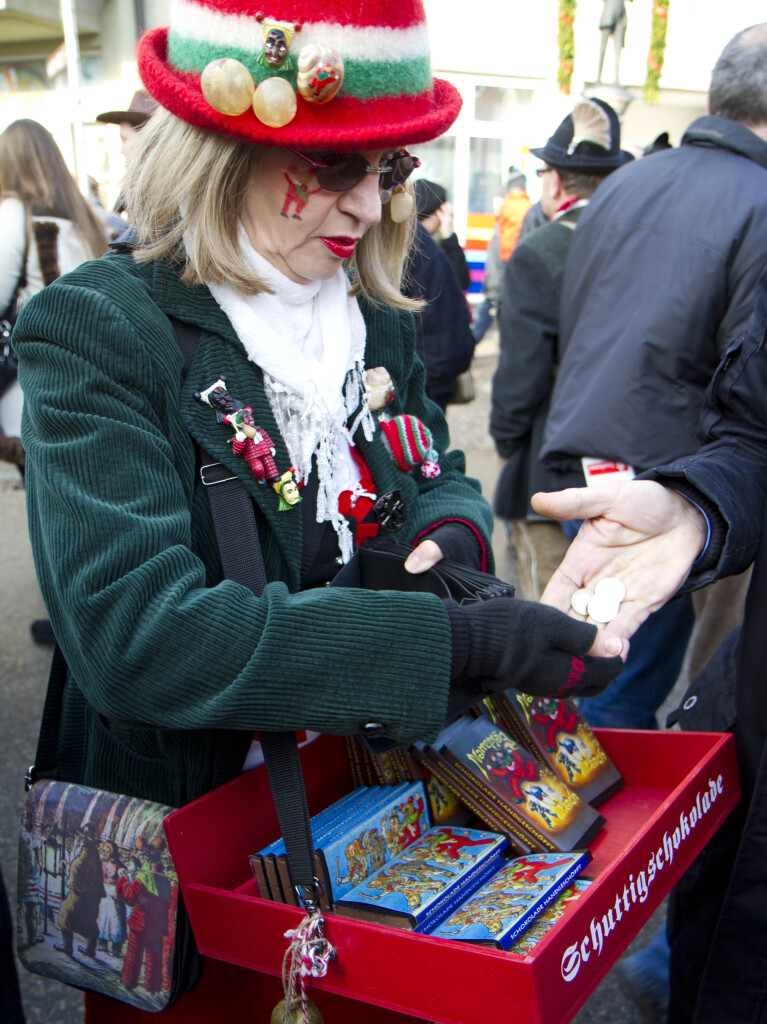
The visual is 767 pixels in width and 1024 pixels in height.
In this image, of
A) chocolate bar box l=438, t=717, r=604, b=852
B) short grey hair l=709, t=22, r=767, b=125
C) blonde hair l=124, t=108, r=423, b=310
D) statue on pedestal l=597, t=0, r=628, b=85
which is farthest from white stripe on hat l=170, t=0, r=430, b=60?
statue on pedestal l=597, t=0, r=628, b=85

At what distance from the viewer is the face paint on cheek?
1.34 m

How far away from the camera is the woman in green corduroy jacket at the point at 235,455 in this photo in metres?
1.11

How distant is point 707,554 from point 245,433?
748 mm

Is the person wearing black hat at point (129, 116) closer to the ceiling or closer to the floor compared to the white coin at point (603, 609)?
closer to the ceiling

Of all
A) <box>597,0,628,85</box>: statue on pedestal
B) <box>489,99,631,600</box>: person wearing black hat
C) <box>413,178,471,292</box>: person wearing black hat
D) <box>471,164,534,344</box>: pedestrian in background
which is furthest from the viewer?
<box>471,164,534,344</box>: pedestrian in background

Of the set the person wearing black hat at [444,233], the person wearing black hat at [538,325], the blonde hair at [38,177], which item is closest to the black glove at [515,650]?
the person wearing black hat at [538,325]

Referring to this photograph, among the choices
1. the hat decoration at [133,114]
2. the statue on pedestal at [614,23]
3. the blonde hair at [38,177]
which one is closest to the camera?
the hat decoration at [133,114]

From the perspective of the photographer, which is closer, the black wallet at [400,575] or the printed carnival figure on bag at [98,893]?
the printed carnival figure on bag at [98,893]

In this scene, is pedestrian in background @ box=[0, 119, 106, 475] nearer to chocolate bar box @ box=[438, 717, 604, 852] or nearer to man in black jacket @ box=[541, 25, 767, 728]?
man in black jacket @ box=[541, 25, 767, 728]

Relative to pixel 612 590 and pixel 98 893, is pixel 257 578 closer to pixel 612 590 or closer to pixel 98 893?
pixel 98 893

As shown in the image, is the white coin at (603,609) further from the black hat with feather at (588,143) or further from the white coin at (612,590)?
the black hat with feather at (588,143)

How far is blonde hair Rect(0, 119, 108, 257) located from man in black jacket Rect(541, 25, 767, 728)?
2166mm

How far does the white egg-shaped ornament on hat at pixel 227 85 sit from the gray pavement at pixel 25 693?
4.06ft

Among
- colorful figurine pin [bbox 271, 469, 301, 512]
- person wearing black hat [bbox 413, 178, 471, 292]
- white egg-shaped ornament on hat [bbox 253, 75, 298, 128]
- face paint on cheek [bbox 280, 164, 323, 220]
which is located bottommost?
person wearing black hat [bbox 413, 178, 471, 292]
